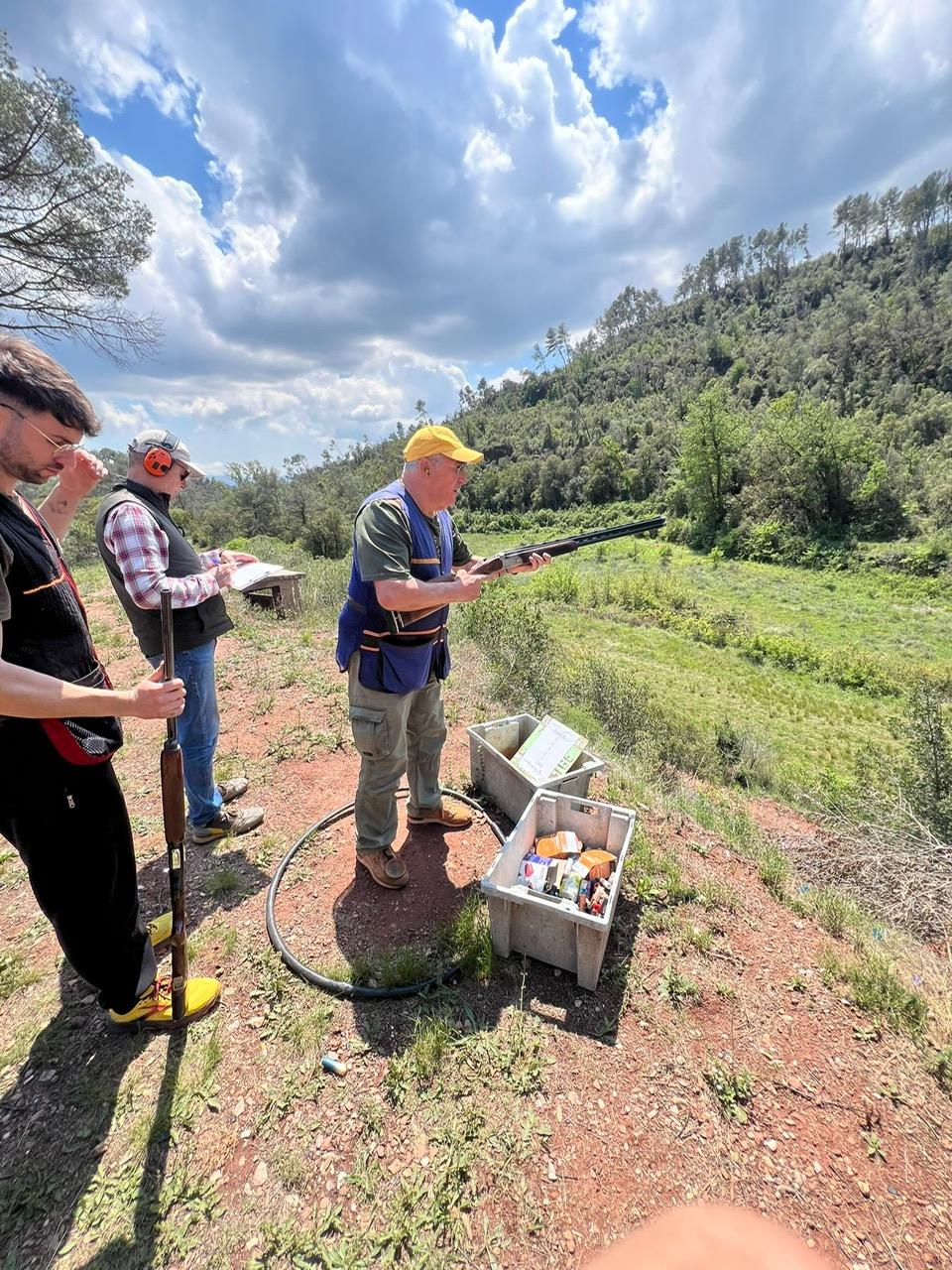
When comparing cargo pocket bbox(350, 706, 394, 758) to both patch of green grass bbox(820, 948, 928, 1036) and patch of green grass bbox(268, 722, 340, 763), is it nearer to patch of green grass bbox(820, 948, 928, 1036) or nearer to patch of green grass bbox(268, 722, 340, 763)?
patch of green grass bbox(268, 722, 340, 763)

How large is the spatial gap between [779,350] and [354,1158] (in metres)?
91.2

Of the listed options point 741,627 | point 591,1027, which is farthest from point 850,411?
point 591,1027

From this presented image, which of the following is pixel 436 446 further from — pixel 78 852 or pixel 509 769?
pixel 78 852

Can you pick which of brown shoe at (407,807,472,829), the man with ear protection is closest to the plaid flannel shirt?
the man with ear protection

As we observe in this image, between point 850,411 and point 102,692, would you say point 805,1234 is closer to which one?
point 102,692

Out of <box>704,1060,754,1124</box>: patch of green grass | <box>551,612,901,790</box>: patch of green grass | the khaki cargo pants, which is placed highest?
the khaki cargo pants

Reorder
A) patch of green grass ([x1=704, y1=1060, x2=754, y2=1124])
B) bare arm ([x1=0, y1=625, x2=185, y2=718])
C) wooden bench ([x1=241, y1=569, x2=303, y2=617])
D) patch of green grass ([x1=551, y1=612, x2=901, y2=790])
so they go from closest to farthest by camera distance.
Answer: bare arm ([x1=0, y1=625, x2=185, y2=718]) < patch of green grass ([x1=704, y1=1060, x2=754, y2=1124]) < wooden bench ([x1=241, y1=569, x2=303, y2=617]) < patch of green grass ([x1=551, y1=612, x2=901, y2=790])

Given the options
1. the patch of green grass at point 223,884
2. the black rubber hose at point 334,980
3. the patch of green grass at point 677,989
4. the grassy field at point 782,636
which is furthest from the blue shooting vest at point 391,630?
the grassy field at point 782,636

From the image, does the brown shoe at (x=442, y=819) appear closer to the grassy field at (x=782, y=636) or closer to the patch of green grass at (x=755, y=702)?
the patch of green grass at (x=755, y=702)

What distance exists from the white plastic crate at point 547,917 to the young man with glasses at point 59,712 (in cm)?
165

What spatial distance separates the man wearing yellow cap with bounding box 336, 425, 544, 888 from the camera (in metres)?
2.75

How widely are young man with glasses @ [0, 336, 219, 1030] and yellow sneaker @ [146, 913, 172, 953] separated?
1.78 feet

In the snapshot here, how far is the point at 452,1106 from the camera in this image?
87.5 inches

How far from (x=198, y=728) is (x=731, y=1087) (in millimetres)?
3418
